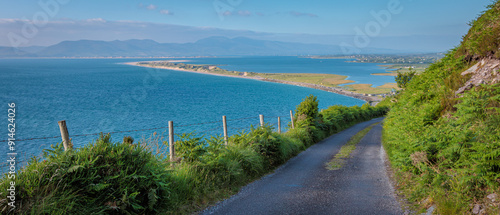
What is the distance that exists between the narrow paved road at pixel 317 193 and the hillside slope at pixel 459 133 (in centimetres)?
90

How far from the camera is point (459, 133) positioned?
703 cm

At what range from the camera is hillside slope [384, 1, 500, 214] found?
591cm

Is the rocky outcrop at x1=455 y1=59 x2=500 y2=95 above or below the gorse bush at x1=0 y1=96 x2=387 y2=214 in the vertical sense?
above

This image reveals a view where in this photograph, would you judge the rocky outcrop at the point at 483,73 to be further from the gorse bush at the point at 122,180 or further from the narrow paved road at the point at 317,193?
the gorse bush at the point at 122,180

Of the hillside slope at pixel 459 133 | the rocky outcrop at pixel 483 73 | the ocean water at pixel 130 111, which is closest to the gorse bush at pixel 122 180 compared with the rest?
the hillside slope at pixel 459 133

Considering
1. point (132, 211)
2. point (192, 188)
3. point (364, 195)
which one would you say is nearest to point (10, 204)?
point (132, 211)

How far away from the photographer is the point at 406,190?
8719 mm

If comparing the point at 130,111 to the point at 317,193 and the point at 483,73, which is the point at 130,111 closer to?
the point at 317,193

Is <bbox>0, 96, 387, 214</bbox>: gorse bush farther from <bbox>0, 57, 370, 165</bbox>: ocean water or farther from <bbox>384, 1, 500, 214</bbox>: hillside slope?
<bbox>0, 57, 370, 165</bbox>: ocean water

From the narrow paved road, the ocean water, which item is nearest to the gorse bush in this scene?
the narrow paved road

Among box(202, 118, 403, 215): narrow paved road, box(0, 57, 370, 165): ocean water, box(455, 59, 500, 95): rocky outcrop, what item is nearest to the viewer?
box(202, 118, 403, 215): narrow paved road

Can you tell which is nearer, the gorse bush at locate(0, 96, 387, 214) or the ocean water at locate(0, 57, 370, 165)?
the gorse bush at locate(0, 96, 387, 214)

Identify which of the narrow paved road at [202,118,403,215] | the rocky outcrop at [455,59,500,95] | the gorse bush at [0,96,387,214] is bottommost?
the narrow paved road at [202,118,403,215]

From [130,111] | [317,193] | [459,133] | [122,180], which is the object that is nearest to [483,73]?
[459,133]
